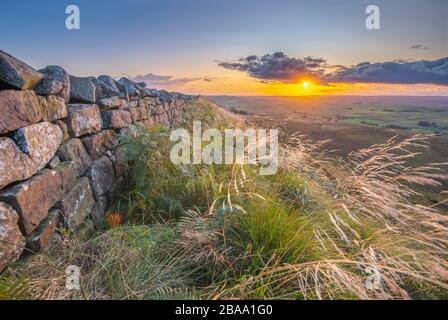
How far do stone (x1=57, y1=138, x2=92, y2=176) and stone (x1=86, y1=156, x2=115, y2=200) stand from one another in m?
0.08

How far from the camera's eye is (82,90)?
12.1ft

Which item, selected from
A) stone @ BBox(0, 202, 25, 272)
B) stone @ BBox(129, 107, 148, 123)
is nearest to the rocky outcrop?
stone @ BBox(129, 107, 148, 123)

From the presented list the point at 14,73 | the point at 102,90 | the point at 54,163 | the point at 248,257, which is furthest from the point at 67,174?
the point at 102,90

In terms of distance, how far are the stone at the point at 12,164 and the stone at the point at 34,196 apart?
0.20 feet

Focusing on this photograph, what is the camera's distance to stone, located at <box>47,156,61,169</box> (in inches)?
105

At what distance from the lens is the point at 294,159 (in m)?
4.69

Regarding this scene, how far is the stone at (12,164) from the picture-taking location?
2066 millimetres

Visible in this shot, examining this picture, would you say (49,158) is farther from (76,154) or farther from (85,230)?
(85,230)

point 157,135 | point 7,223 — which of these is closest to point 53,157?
point 7,223

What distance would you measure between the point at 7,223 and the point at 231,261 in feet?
5.25

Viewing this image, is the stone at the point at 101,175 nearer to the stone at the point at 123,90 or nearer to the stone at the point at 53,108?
the stone at the point at 53,108

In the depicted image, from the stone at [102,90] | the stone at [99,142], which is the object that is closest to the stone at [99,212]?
the stone at [99,142]

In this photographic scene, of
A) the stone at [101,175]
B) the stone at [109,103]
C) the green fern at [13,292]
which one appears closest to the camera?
the green fern at [13,292]

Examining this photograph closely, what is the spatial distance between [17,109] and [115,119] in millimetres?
1957
